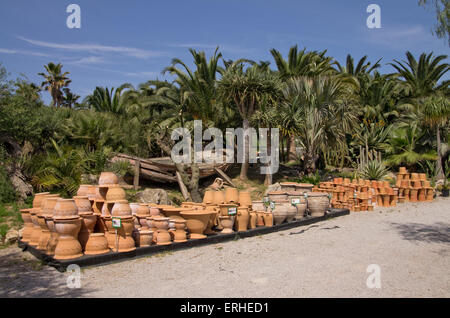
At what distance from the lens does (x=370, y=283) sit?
4691mm

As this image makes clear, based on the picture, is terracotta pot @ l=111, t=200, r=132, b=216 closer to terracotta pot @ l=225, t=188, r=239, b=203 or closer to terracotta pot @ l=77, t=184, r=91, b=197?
terracotta pot @ l=77, t=184, r=91, b=197

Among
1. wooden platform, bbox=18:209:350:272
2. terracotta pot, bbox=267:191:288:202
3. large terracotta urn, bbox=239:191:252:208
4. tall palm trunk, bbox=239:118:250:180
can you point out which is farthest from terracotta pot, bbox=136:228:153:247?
tall palm trunk, bbox=239:118:250:180

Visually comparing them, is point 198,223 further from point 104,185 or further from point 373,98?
point 373,98

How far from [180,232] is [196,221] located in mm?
383

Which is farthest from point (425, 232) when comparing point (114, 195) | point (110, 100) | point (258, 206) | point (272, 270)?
point (110, 100)

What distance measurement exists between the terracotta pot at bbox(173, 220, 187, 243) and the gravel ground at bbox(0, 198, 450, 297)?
345 mm

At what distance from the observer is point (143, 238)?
21.2ft

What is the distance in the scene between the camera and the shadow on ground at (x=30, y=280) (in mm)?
4535

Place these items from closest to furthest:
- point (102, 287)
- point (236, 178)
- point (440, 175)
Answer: point (102, 287) < point (236, 178) < point (440, 175)

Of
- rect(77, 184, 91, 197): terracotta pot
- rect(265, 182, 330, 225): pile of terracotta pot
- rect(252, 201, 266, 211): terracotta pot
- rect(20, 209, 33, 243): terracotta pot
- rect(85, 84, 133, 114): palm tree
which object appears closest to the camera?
rect(77, 184, 91, 197): terracotta pot

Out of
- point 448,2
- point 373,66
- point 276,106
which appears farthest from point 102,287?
point 373,66

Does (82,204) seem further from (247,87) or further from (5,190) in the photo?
(247,87)

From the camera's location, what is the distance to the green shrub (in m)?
9.59
